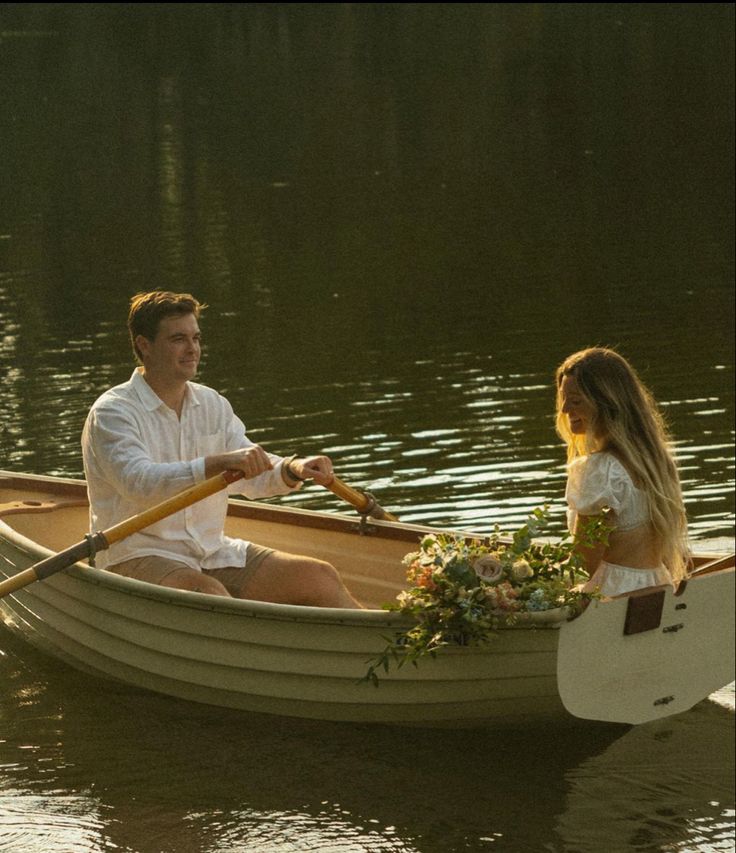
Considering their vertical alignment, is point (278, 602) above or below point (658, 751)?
above

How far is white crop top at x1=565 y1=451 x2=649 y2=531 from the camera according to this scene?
5.42m

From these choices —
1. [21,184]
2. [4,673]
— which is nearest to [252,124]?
[21,184]

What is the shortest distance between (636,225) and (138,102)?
15.9 meters

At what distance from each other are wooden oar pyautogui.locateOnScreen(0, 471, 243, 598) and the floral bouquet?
78 cm

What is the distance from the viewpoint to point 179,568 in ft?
20.2

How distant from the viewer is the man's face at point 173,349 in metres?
6.02

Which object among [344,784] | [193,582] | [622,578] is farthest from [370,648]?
[622,578]

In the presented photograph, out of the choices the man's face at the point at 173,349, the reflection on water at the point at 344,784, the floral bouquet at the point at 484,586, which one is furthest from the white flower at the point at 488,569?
the man's face at the point at 173,349

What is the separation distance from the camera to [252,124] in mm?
28875

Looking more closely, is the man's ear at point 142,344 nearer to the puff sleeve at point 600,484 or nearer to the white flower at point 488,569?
the white flower at point 488,569

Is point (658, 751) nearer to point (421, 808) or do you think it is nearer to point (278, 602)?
point (421, 808)

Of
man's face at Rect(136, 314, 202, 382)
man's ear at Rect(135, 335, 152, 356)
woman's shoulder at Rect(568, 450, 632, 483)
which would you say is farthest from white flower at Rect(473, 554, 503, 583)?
man's ear at Rect(135, 335, 152, 356)

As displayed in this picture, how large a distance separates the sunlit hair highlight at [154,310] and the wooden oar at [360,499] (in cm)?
94

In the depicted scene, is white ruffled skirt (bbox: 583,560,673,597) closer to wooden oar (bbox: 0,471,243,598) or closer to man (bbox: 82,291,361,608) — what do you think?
man (bbox: 82,291,361,608)
